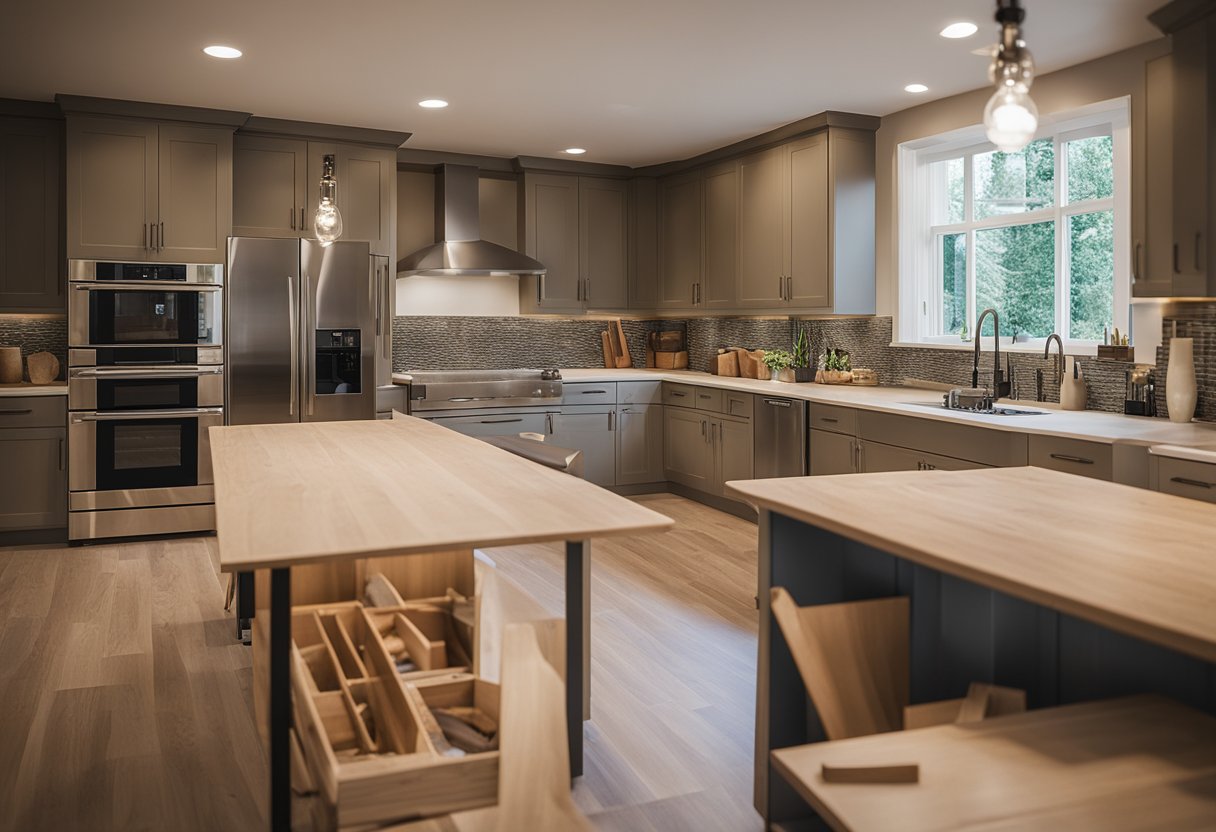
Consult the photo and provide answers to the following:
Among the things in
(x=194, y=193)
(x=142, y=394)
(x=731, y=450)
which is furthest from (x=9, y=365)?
(x=731, y=450)

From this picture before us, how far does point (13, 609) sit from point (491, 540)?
10.7 ft

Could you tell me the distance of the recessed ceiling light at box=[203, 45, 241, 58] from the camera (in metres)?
4.30

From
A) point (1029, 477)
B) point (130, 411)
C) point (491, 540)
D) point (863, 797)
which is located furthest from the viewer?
point (130, 411)

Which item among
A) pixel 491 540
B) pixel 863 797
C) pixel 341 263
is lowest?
pixel 863 797

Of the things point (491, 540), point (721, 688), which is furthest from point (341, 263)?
point (491, 540)

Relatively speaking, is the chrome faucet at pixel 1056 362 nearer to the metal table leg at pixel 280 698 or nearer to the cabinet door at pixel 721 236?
the cabinet door at pixel 721 236

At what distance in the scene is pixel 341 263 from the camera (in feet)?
19.0

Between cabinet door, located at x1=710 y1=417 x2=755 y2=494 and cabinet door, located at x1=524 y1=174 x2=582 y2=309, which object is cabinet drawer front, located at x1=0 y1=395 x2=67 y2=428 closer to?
cabinet door, located at x1=524 y1=174 x2=582 y2=309

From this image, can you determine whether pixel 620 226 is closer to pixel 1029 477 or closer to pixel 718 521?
pixel 718 521

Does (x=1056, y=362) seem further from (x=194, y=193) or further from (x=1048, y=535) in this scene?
(x=194, y=193)

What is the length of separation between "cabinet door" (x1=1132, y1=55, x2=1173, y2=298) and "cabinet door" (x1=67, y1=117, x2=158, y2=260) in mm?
4965

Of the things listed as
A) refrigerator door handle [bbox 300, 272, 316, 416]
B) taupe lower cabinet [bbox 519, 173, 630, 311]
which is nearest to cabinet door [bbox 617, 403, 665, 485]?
taupe lower cabinet [bbox 519, 173, 630, 311]

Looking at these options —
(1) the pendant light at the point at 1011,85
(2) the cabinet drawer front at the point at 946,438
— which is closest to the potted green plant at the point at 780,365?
(2) the cabinet drawer front at the point at 946,438

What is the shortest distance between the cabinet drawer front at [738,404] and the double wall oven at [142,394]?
9.87 ft
